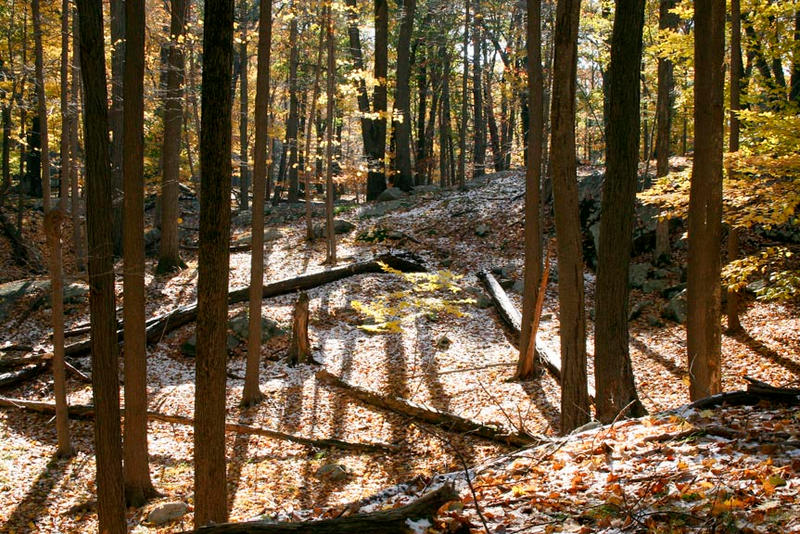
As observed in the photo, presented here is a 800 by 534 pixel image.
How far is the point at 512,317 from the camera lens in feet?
46.3

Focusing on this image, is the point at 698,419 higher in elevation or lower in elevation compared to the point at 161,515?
higher

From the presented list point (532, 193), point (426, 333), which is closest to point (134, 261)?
point (532, 193)

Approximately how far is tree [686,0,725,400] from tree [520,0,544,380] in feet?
8.98

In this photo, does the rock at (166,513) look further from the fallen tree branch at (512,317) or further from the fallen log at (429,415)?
the fallen tree branch at (512,317)

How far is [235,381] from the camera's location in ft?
40.7

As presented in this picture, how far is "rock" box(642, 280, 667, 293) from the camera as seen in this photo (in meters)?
15.1

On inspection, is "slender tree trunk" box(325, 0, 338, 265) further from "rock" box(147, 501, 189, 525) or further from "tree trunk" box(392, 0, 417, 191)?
"rock" box(147, 501, 189, 525)

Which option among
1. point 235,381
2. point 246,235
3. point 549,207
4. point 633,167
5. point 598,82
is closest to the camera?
point 633,167

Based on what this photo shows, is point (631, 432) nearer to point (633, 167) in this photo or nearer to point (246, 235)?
point (633, 167)

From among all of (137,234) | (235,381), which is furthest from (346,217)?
(137,234)

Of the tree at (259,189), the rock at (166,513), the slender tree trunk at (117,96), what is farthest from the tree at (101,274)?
the slender tree trunk at (117,96)

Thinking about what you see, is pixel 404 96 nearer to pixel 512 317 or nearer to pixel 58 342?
pixel 512 317

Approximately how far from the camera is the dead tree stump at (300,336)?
12953 millimetres

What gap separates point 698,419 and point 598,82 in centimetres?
4023
